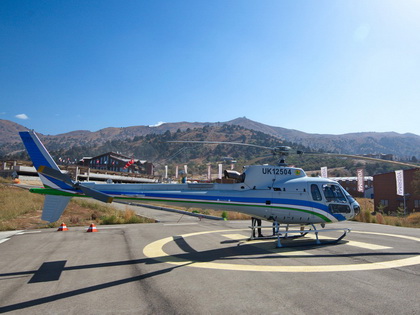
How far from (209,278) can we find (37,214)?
70.8ft

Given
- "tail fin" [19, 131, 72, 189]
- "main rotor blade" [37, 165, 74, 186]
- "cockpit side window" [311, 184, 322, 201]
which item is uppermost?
"tail fin" [19, 131, 72, 189]

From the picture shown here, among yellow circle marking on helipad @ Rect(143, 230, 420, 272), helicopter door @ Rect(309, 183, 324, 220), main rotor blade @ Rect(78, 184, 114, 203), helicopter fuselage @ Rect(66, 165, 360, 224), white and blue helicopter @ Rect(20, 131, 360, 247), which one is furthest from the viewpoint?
helicopter door @ Rect(309, 183, 324, 220)

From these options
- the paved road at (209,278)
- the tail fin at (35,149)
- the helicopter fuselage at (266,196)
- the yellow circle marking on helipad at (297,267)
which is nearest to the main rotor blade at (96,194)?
the tail fin at (35,149)

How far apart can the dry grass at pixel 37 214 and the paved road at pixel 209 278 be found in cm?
780

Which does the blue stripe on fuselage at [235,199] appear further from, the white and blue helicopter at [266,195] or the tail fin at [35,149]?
the tail fin at [35,149]

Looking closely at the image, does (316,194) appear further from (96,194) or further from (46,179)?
(46,179)

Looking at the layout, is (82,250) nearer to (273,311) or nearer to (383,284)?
(273,311)

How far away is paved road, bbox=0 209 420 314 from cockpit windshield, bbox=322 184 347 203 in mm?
1948

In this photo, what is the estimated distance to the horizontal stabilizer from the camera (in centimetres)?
1071

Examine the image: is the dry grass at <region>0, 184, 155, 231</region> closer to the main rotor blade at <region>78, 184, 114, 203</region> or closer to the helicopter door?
the main rotor blade at <region>78, 184, 114, 203</region>

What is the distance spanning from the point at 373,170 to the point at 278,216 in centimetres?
15697

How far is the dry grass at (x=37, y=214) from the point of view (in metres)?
19.9

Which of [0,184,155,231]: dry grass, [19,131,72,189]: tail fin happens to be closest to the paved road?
[19,131,72,189]: tail fin

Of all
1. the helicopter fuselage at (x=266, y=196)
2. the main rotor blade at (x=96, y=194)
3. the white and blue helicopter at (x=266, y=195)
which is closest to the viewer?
the main rotor blade at (x=96, y=194)
